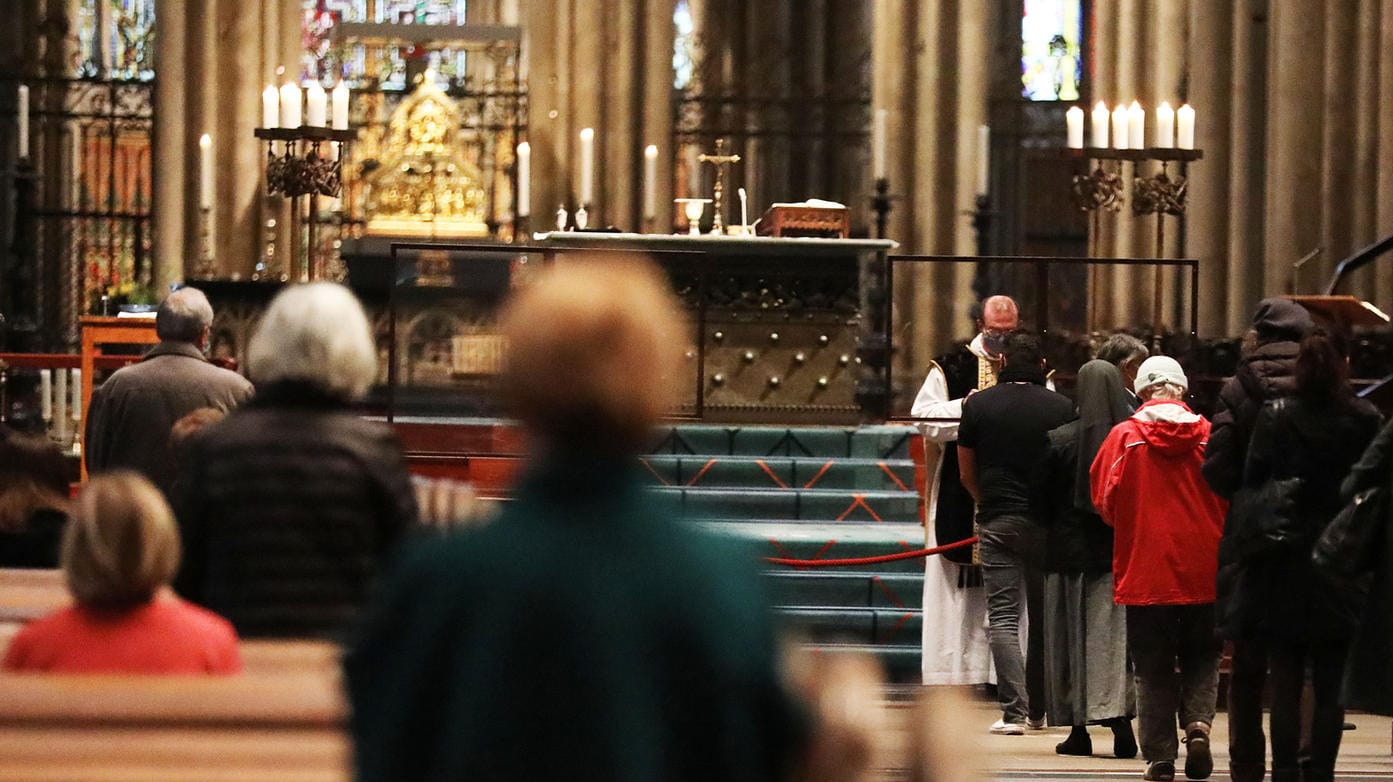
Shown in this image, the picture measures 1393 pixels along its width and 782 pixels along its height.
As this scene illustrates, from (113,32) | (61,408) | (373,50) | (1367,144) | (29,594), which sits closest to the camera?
(29,594)

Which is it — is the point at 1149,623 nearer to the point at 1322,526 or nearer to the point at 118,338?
the point at 1322,526

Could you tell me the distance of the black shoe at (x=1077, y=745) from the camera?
29.0 ft

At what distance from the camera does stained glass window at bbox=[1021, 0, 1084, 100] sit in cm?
2252

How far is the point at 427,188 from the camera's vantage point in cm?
1680

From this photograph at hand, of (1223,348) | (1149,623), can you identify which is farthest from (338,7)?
(1149,623)

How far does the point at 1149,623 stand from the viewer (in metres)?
8.16

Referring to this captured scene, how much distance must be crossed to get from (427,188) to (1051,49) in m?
7.85

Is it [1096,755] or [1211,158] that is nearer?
[1096,755]

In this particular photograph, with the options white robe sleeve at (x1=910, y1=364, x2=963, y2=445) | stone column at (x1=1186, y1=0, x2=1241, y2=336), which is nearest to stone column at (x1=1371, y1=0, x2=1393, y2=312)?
stone column at (x1=1186, y1=0, x2=1241, y2=336)

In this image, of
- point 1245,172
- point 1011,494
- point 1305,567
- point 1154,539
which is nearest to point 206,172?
point 1245,172

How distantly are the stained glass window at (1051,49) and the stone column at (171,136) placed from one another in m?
8.35

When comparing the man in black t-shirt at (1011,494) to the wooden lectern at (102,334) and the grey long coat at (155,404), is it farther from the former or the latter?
the wooden lectern at (102,334)

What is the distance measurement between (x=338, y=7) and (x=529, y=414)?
72.6 feet

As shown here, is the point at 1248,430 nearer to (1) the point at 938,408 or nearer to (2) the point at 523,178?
(1) the point at 938,408
